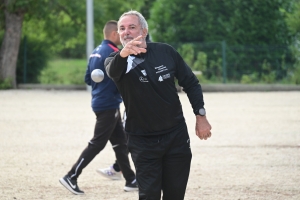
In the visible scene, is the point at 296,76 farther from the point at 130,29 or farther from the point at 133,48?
the point at 133,48

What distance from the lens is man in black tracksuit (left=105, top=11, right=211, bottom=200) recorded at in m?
5.31

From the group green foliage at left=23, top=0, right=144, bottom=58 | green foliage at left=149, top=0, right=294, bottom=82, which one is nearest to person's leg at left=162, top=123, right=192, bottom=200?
green foliage at left=23, top=0, right=144, bottom=58

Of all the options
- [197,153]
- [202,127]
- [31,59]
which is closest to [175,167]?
[202,127]

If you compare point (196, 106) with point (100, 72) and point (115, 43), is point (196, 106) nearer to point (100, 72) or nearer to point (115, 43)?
point (100, 72)

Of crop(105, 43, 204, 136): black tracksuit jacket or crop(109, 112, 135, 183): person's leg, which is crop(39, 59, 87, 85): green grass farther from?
crop(105, 43, 204, 136): black tracksuit jacket

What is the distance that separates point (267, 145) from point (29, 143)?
384 centimetres

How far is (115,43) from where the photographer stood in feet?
27.5

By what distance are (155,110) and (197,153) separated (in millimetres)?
5705

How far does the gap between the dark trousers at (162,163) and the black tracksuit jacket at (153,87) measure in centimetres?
7

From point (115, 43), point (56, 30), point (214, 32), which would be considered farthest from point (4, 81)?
point (115, 43)

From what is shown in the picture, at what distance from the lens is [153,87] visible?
5324 mm

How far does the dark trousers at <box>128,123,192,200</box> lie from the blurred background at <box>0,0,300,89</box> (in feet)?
65.3

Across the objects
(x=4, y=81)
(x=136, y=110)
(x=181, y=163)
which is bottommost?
(x=4, y=81)

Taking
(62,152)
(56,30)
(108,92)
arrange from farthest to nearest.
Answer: (56,30), (62,152), (108,92)
